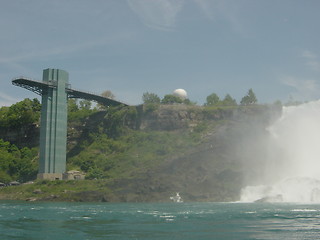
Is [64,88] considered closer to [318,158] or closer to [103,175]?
[103,175]

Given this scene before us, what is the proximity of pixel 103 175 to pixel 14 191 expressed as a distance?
1860 centimetres

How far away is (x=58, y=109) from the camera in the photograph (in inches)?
3944

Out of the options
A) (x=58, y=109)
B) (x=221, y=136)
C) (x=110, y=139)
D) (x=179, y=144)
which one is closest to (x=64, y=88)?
(x=58, y=109)

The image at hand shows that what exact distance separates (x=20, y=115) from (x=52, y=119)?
3315cm

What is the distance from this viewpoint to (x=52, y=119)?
99062mm

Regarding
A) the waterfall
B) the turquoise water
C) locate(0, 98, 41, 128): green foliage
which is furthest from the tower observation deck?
the turquoise water

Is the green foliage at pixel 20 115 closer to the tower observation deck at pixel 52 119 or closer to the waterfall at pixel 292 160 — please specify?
the tower observation deck at pixel 52 119

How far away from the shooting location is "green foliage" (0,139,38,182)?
104 metres

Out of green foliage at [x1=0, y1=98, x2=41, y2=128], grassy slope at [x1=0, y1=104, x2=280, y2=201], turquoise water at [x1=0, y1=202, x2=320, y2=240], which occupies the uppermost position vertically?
green foliage at [x1=0, y1=98, x2=41, y2=128]

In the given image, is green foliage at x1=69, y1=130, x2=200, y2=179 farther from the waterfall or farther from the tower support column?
the waterfall

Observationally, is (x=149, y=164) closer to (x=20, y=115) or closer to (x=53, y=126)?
(x=53, y=126)

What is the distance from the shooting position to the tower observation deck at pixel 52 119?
97188mm

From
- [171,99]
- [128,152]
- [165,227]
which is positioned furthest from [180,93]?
[165,227]

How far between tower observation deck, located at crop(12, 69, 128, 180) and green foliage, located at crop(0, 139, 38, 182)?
877 cm
